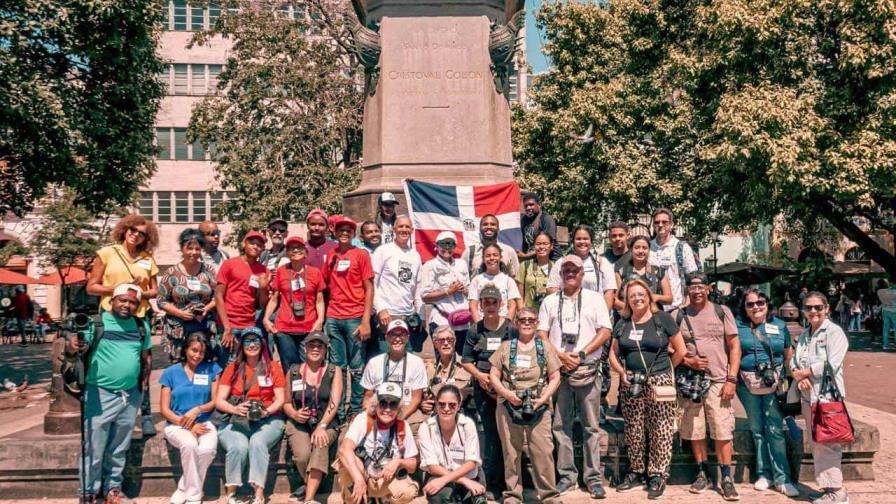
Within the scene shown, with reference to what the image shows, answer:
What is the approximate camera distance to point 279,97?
91.2ft

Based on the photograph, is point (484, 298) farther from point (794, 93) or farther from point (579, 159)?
point (579, 159)

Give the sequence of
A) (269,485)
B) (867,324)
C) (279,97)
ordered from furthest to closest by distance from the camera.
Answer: (867,324), (279,97), (269,485)

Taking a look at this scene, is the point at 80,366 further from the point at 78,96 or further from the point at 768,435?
the point at 78,96

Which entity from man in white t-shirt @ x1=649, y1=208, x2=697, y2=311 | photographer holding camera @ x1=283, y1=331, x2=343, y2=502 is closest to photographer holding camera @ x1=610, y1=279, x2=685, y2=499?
man in white t-shirt @ x1=649, y1=208, x2=697, y2=311

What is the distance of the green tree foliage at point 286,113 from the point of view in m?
27.5

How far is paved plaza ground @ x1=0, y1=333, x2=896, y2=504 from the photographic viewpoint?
714 cm

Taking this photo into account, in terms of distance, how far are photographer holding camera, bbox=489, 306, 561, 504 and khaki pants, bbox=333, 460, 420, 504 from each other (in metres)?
0.88

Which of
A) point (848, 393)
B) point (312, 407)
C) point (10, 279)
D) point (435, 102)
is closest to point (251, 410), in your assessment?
point (312, 407)

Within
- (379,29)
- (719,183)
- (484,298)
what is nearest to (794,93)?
(719,183)

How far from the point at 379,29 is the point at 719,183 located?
1531cm

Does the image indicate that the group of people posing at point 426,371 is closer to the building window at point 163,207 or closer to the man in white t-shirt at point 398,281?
the man in white t-shirt at point 398,281

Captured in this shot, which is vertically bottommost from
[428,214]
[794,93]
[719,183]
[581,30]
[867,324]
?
[867,324]

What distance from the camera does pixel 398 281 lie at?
7.95m

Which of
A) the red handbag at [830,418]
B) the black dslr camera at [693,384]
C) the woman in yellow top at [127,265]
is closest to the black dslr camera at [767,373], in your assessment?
the red handbag at [830,418]
